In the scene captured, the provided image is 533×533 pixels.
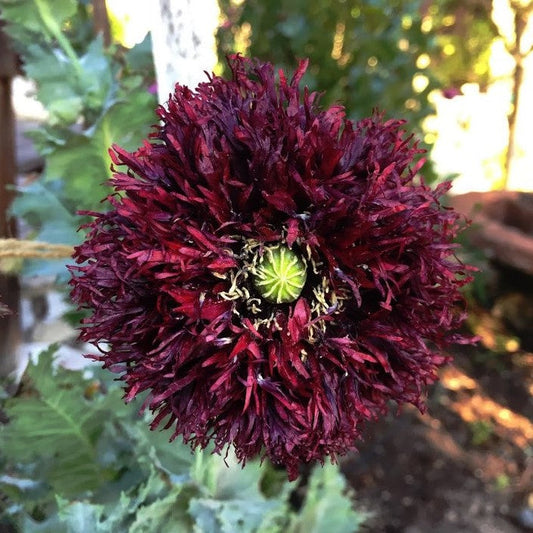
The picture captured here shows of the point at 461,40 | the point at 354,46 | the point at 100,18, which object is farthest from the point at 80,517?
the point at 461,40

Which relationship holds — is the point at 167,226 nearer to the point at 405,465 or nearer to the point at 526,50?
the point at 405,465

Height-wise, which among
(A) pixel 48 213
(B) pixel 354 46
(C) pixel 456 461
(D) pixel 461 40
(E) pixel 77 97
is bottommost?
(C) pixel 456 461

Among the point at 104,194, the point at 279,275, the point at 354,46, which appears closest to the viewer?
the point at 279,275

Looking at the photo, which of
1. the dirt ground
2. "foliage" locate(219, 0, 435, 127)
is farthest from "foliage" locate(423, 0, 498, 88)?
the dirt ground

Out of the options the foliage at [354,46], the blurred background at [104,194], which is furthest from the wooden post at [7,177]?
the foliage at [354,46]

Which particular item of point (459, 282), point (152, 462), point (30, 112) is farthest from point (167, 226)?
point (30, 112)

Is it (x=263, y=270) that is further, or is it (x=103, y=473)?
(x=103, y=473)

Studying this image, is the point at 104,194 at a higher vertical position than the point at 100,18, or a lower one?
lower

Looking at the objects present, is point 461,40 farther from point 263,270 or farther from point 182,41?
point 263,270
